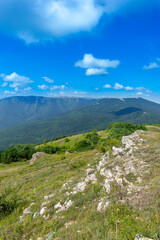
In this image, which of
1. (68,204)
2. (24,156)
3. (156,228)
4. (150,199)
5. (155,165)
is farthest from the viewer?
(24,156)

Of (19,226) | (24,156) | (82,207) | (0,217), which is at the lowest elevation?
(24,156)

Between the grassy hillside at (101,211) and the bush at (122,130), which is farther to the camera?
the bush at (122,130)

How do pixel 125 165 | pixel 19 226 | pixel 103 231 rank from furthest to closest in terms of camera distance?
pixel 125 165, pixel 19 226, pixel 103 231

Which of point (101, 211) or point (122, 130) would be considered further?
point (122, 130)

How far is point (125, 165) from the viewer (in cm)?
1175

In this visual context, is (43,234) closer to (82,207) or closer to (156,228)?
(82,207)

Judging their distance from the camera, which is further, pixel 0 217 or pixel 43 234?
pixel 0 217

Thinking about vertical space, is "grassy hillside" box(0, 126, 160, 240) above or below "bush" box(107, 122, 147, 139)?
above

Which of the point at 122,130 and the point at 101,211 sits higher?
the point at 101,211

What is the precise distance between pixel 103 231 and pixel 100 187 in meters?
4.34

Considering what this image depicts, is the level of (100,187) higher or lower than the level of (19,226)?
higher

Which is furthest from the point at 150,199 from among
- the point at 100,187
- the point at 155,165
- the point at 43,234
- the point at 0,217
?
the point at 0,217

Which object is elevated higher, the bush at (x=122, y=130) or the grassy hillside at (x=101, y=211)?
Result: the grassy hillside at (x=101, y=211)

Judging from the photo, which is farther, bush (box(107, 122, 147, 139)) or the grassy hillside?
bush (box(107, 122, 147, 139))
